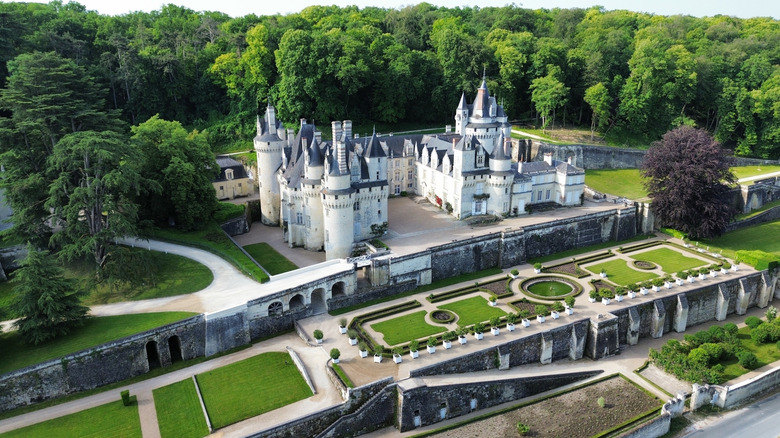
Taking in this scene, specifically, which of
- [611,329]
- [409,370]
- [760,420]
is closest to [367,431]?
[409,370]

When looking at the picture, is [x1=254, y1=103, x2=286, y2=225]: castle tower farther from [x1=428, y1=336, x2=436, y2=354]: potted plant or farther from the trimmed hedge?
the trimmed hedge

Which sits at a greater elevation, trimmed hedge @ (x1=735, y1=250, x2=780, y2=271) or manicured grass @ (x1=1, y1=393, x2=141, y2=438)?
trimmed hedge @ (x1=735, y1=250, x2=780, y2=271)

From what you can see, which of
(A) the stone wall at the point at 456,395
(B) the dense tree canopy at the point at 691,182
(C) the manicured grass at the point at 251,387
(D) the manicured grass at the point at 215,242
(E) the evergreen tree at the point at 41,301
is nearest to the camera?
(C) the manicured grass at the point at 251,387

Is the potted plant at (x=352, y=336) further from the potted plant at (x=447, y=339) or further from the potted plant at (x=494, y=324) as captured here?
the potted plant at (x=494, y=324)

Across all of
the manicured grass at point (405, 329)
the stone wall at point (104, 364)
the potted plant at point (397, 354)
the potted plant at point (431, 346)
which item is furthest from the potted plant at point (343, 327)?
the stone wall at point (104, 364)

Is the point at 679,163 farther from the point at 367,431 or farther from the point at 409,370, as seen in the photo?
the point at 367,431

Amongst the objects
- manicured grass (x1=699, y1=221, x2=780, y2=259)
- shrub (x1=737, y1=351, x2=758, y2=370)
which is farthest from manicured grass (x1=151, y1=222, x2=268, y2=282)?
manicured grass (x1=699, y1=221, x2=780, y2=259)
